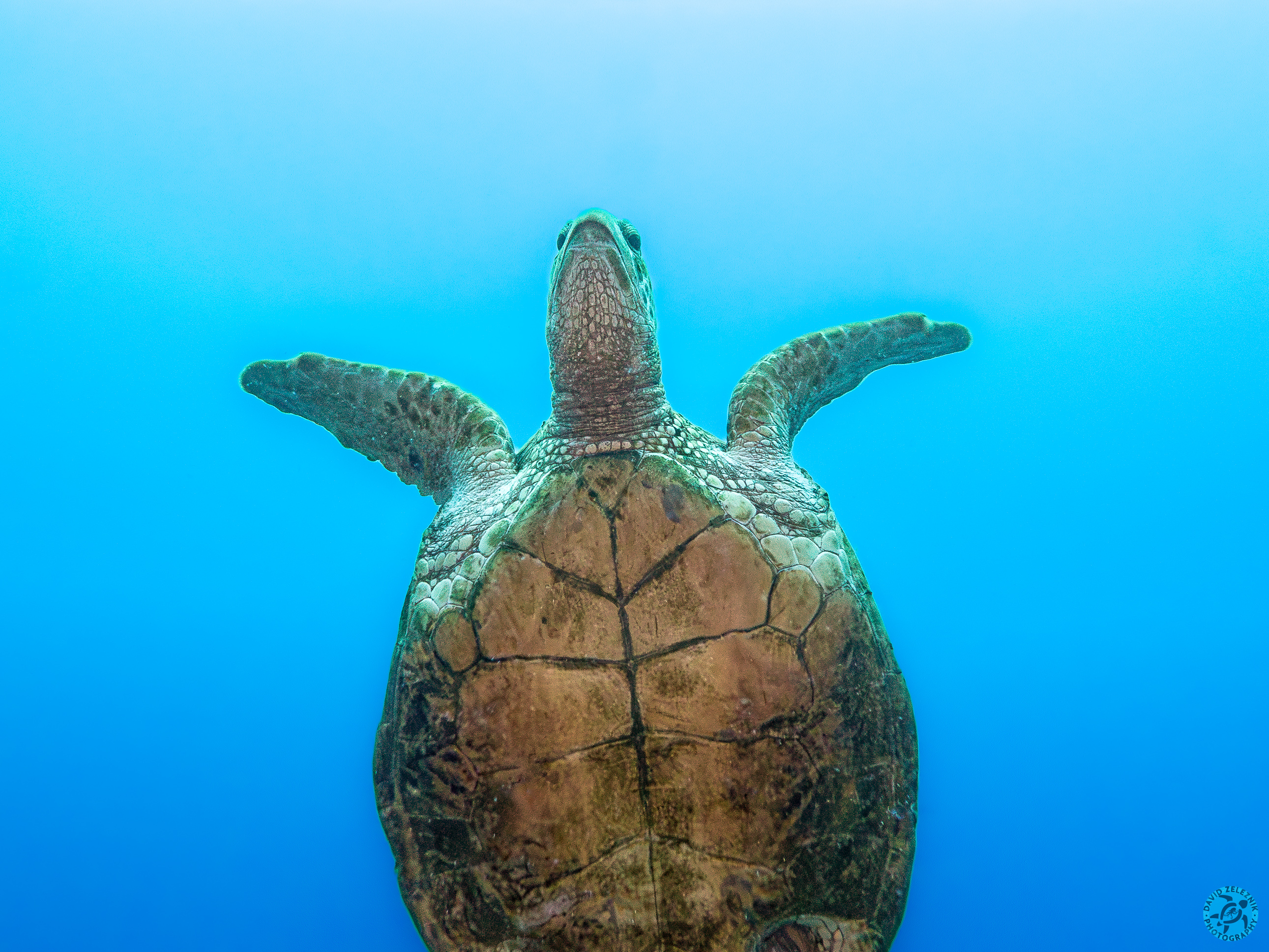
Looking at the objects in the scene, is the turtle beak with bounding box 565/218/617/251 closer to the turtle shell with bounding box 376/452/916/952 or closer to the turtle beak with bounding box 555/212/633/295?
the turtle beak with bounding box 555/212/633/295

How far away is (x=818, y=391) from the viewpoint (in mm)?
2428

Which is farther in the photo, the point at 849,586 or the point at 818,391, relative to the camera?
the point at 818,391

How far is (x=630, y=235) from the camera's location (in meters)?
1.86

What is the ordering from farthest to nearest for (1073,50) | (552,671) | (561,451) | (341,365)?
1. (1073,50)
2. (341,365)
3. (561,451)
4. (552,671)

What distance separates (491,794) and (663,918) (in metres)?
0.49

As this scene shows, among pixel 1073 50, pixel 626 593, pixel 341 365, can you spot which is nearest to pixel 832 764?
pixel 626 593

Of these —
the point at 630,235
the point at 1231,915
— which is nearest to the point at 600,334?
the point at 630,235

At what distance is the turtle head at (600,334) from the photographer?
5.41 feet

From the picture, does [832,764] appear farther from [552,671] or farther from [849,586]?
[552,671]

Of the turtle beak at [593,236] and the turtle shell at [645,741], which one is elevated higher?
the turtle beak at [593,236]

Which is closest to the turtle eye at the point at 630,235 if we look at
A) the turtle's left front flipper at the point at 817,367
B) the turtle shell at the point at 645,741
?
the turtle's left front flipper at the point at 817,367

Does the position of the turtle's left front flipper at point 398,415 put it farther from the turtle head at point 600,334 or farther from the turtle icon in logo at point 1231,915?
the turtle icon in logo at point 1231,915

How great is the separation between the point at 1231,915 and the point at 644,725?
343cm

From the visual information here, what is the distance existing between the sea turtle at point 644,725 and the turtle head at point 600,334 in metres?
0.02
